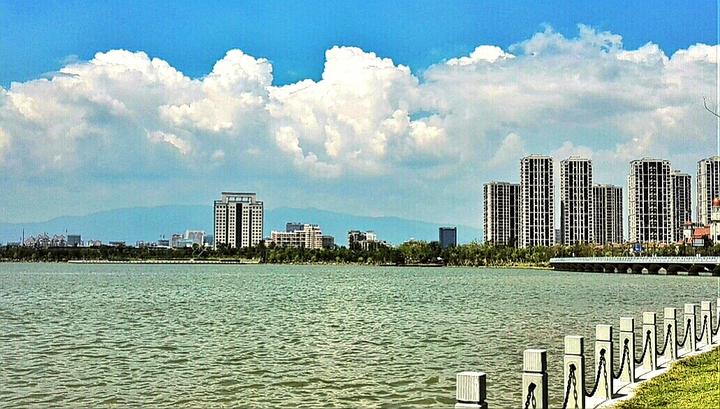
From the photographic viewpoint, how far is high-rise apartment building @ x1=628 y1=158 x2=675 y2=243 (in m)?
190

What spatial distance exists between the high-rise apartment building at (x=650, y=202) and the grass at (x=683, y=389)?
184 metres

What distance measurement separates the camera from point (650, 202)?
192375mm

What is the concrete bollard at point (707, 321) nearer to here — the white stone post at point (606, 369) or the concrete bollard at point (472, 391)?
the white stone post at point (606, 369)

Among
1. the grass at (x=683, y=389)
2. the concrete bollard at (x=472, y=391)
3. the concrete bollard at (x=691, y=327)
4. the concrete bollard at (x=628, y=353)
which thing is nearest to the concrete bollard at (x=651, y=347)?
the grass at (x=683, y=389)

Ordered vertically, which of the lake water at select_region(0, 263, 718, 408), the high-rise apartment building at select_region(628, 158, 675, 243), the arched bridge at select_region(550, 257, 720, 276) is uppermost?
the high-rise apartment building at select_region(628, 158, 675, 243)

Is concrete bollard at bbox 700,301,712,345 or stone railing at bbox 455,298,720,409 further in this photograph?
concrete bollard at bbox 700,301,712,345

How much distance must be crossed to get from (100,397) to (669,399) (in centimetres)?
1135

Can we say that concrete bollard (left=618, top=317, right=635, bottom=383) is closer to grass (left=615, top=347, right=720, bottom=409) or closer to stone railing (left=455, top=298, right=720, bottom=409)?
stone railing (left=455, top=298, right=720, bottom=409)

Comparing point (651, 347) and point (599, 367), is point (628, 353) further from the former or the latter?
point (599, 367)

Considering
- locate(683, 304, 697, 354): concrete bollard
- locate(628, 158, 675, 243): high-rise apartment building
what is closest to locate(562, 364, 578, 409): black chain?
locate(683, 304, 697, 354): concrete bollard

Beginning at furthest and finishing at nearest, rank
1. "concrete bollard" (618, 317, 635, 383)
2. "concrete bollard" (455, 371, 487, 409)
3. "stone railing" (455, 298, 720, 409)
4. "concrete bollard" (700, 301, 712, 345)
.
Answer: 1. "concrete bollard" (700, 301, 712, 345)
2. "concrete bollard" (618, 317, 635, 383)
3. "stone railing" (455, 298, 720, 409)
4. "concrete bollard" (455, 371, 487, 409)

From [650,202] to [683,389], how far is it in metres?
192

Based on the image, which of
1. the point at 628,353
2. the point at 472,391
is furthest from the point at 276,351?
the point at 472,391

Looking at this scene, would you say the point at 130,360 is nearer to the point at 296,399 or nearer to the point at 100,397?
the point at 100,397
